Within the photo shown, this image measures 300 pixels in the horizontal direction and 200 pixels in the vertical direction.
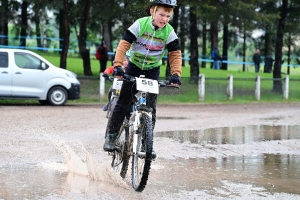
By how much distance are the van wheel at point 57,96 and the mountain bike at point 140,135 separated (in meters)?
14.6

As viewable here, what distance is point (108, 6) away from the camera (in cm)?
3122

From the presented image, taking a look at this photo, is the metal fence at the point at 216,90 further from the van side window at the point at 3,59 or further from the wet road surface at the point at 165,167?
the wet road surface at the point at 165,167

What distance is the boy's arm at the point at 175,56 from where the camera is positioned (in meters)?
8.05

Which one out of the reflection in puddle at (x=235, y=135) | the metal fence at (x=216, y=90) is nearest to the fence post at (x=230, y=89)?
the metal fence at (x=216, y=90)

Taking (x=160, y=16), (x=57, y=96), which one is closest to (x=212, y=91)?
(x=57, y=96)

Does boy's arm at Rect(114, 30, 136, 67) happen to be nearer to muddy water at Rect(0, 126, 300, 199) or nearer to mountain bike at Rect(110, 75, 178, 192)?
mountain bike at Rect(110, 75, 178, 192)

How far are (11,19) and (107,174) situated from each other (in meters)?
37.5

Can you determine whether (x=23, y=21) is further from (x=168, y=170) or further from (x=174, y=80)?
(x=174, y=80)

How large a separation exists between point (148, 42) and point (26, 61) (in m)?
14.9

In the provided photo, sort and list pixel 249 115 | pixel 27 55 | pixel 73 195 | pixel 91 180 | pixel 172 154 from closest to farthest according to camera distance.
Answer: pixel 73 195
pixel 91 180
pixel 172 154
pixel 249 115
pixel 27 55

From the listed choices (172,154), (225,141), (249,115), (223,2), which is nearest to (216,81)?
(223,2)

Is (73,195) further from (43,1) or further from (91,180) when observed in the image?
(43,1)

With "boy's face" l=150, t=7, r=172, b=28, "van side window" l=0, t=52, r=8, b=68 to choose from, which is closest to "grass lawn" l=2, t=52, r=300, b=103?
"van side window" l=0, t=52, r=8, b=68

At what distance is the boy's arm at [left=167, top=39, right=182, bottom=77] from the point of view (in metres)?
8.05
